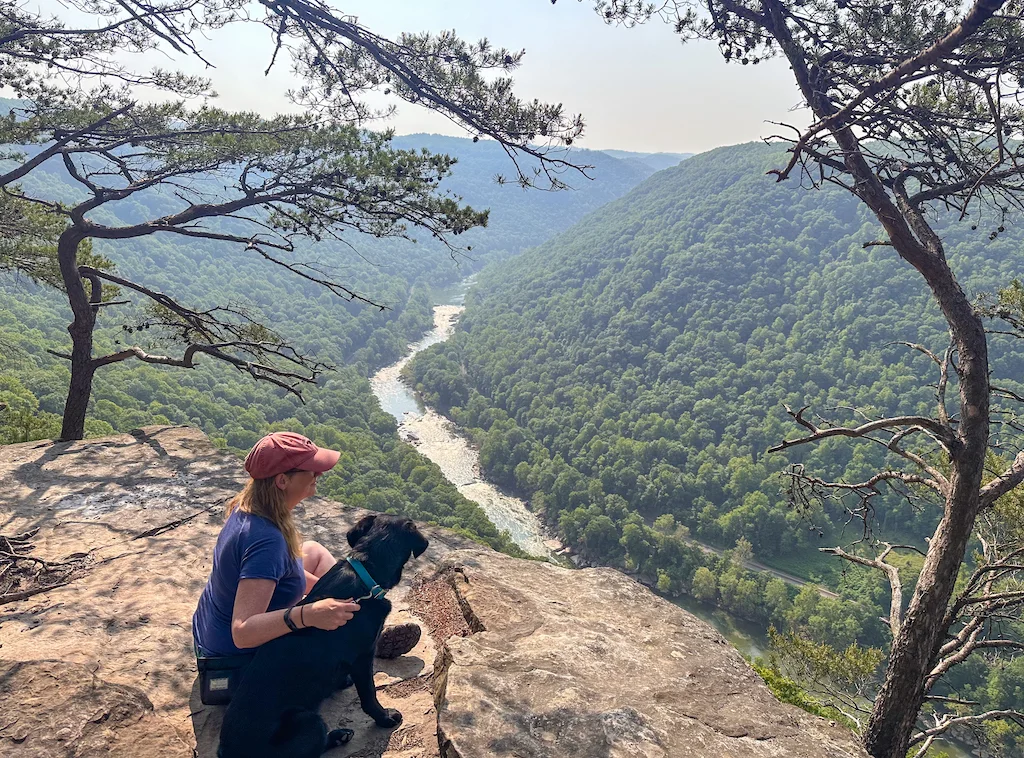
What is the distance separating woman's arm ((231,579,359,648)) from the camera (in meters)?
1.92

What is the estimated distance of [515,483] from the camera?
43688 mm

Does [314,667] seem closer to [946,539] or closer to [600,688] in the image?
[600,688]

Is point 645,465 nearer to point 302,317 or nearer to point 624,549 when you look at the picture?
point 624,549

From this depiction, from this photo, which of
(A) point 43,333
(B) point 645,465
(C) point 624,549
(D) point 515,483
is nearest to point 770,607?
(C) point 624,549

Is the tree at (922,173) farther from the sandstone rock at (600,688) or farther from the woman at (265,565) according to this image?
the woman at (265,565)

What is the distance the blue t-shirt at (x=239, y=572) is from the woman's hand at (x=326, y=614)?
158 millimetres

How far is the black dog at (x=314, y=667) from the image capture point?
1896 millimetres

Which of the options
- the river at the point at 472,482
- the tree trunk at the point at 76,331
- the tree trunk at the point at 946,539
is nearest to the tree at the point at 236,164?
the tree trunk at the point at 76,331

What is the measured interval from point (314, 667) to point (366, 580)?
316 millimetres

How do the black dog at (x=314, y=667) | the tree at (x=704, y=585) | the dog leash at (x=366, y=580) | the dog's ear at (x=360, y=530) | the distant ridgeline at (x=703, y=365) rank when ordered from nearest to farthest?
the black dog at (x=314, y=667) → the dog leash at (x=366, y=580) → the dog's ear at (x=360, y=530) → the tree at (x=704, y=585) → the distant ridgeline at (x=703, y=365)

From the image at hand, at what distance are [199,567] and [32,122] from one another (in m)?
5.56

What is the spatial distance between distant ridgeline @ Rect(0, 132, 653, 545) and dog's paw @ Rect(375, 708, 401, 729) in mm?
3193

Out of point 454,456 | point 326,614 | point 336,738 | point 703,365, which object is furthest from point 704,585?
point 326,614

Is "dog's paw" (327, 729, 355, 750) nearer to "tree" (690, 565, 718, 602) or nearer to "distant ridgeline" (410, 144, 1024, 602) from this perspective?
"distant ridgeline" (410, 144, 1024, 602)
